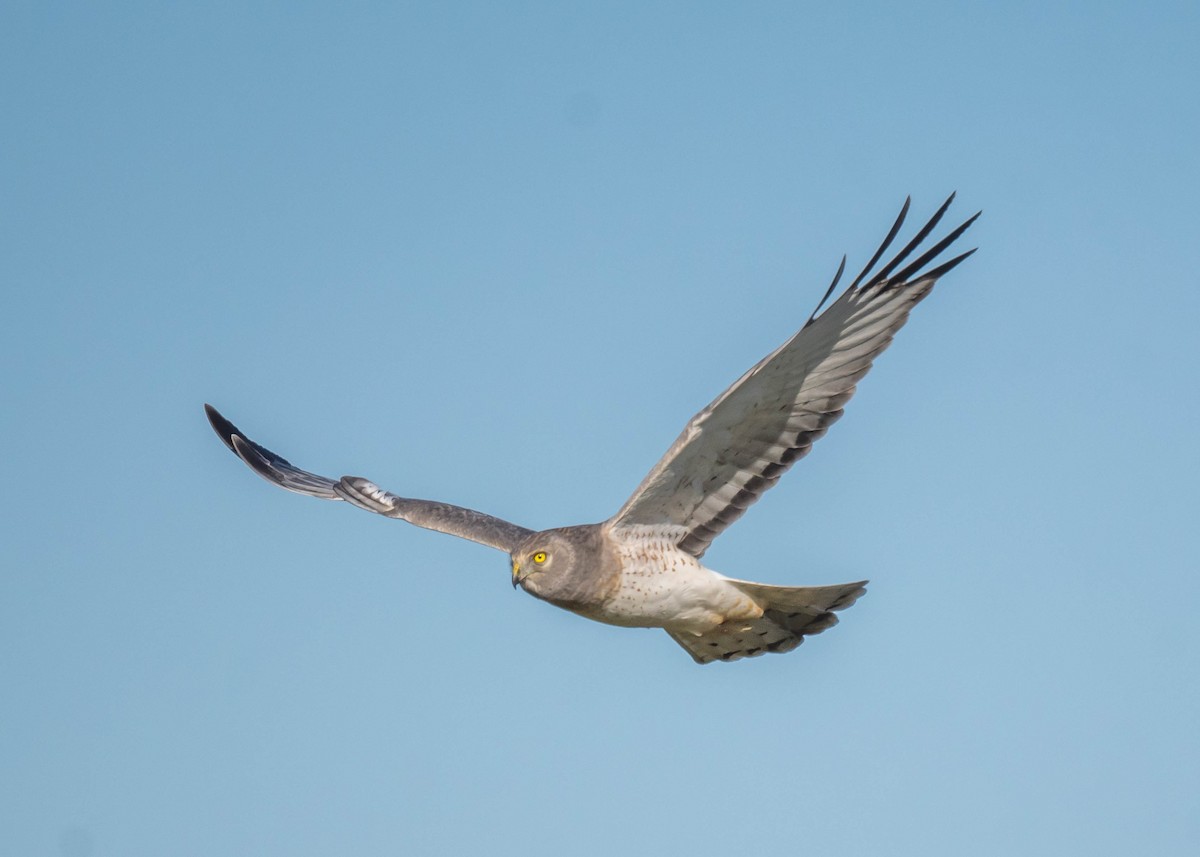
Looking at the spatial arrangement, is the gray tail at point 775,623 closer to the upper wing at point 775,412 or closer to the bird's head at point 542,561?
the upper wing at point 775,412

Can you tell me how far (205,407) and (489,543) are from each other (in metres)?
4.94

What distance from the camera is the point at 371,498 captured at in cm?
1282

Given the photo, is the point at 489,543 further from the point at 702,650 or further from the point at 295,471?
the point at 295,471

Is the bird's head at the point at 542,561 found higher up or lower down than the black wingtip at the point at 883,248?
lower down

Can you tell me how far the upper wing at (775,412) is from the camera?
30.2 ft

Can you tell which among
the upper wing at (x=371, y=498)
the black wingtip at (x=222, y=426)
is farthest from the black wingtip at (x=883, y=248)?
the black wingtip at (x=222, y=426)

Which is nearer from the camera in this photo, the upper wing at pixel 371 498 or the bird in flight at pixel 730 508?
the bird in flight at pixel 730 508

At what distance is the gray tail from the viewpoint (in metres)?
10.2

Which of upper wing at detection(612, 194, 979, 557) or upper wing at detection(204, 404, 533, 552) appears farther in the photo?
upper wing at detection(204, 404, 533, 552)

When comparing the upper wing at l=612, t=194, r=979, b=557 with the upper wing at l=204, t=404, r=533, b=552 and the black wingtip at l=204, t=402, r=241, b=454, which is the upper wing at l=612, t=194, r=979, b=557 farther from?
the black wingtip at l=204, t=402, r=241, b=454

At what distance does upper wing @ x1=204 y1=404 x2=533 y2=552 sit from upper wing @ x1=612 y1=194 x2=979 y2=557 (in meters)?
1.51

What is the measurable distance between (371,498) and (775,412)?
4444 mm

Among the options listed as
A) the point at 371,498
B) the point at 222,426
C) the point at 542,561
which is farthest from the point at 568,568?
the point at 222,426

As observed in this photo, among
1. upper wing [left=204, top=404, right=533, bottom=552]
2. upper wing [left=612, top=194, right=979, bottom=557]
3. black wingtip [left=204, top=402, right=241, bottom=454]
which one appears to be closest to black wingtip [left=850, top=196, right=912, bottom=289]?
upper wing [left=612, top=194, right=979, bottom=557]
